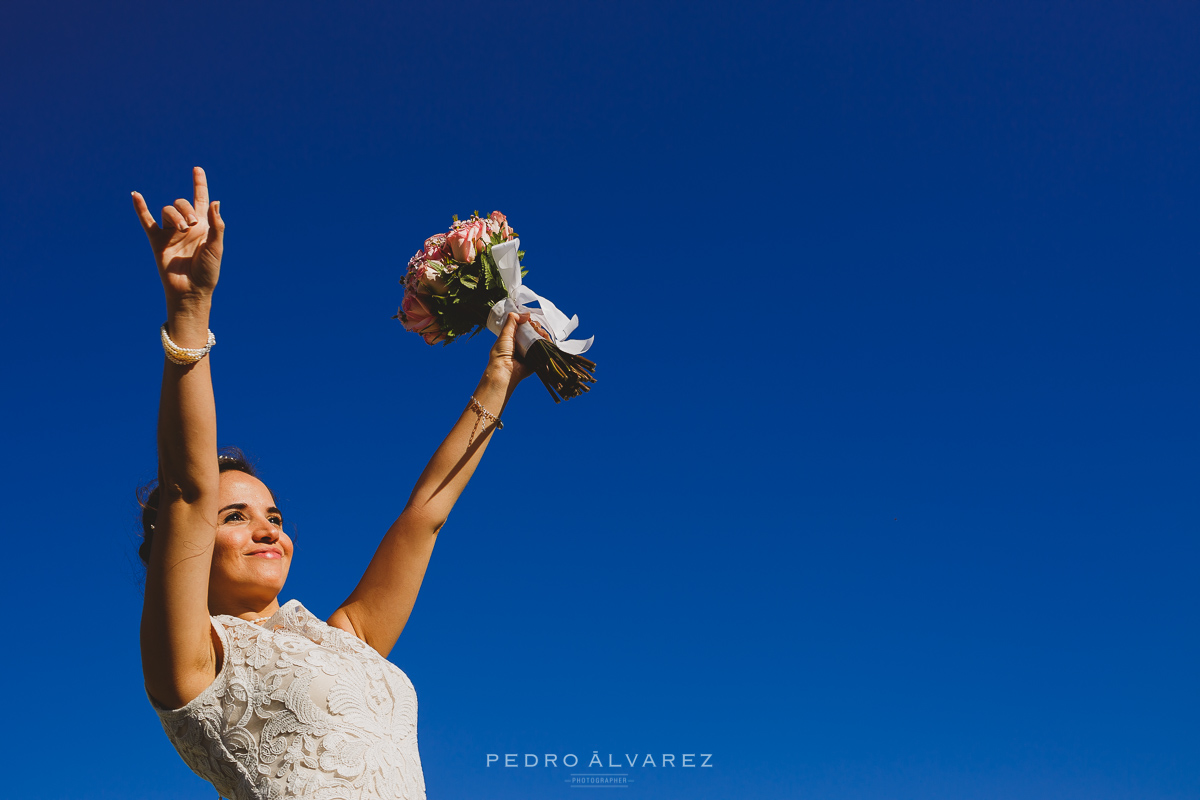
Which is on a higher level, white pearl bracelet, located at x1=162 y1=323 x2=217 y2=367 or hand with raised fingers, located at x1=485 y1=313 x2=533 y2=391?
hand with raised fingers, located at x1=485 y1=313 x2=533 y2=391

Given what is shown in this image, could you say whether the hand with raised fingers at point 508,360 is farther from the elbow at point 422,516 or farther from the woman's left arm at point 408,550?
the elbow at point 422,516

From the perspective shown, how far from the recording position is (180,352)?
10.5 ft

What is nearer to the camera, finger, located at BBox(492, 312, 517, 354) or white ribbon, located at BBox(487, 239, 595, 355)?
finger, located at BBox(492, 312, 517, 354)

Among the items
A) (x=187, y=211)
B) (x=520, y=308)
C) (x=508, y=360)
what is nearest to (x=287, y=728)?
(x=187, y=211)

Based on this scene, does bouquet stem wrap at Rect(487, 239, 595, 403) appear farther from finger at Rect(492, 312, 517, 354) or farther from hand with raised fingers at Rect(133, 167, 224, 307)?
hand with raised fingers at Rect(133, 167, 224, 307)

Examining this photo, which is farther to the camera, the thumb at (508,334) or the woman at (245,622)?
the thumb at (508,334)

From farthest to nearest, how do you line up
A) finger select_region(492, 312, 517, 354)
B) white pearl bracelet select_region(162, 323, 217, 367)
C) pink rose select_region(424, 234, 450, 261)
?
pink rose select_region(424, 234, 450, 261) → finger select_region(492, 312, 517, 354) → white pearl bracelet select_region(162, 323, 217, 367)

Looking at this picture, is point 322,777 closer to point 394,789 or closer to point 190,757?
point 394,789

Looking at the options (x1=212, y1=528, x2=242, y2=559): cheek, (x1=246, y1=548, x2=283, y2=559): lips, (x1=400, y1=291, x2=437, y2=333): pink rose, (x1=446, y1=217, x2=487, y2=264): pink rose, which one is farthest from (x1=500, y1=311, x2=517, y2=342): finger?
(x1=212, y1=528, x2=242, y2=559): cheek

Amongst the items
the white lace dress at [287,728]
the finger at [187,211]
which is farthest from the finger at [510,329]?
the finger at [187,211]

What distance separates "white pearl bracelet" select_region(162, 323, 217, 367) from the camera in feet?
10.5

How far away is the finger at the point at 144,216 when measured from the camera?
3.38 metres

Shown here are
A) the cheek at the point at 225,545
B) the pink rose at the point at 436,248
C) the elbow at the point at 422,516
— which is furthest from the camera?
the pink rose at the point at 436,248

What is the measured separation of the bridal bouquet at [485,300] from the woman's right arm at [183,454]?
2.56m
